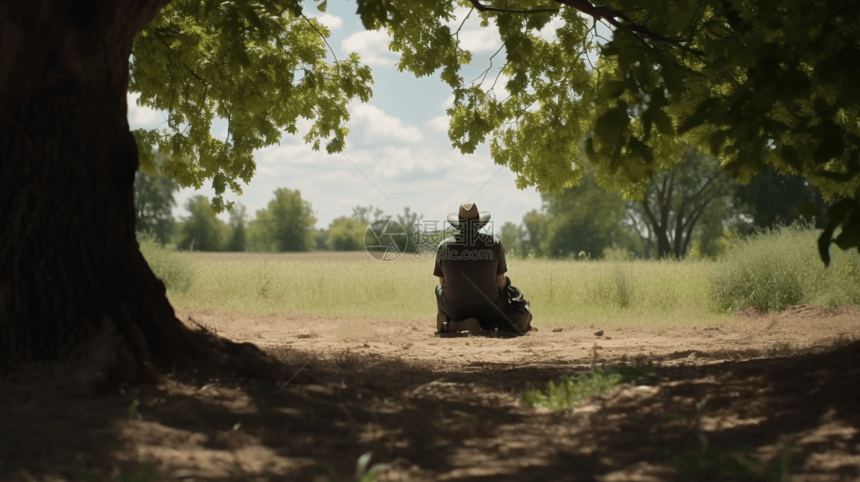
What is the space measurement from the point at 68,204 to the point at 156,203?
6563 cm

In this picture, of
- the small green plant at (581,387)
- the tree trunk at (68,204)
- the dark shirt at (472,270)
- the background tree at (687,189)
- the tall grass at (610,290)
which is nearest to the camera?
the small green plant at (581,387)

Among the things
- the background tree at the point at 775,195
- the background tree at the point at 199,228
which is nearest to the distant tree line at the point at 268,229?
the background tree at the point at 199,228

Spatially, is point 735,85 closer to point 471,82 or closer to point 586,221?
point 471,82

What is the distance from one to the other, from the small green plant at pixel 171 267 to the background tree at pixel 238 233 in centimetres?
7064

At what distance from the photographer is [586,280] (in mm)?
15578

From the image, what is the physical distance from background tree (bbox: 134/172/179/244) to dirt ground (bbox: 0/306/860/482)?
60368 millimetres

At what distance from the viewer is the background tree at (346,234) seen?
9444 cm

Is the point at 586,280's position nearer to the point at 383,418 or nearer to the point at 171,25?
the point at 171,25

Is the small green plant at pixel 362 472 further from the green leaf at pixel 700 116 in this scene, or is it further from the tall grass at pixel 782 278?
the tall grass at pixel 782 278

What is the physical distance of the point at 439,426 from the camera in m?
3.37

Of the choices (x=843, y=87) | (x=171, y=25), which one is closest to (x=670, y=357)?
(x=843, y=87)

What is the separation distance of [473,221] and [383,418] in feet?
18.6

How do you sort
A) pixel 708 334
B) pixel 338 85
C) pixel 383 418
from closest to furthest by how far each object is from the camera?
pixel 383 418
pixel 708 334
pixel 338 85

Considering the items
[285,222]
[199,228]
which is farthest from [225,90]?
[285,222]
